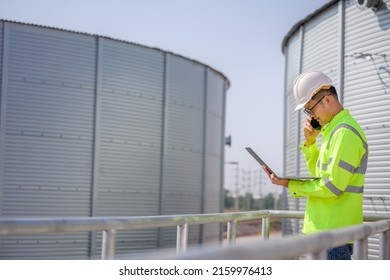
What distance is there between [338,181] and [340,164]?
4.9 inches

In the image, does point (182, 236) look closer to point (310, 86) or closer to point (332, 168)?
point (332, 168)

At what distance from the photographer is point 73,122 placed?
49.9ft

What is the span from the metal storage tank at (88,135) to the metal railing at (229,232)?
10.1m

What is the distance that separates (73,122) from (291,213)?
10686 mm

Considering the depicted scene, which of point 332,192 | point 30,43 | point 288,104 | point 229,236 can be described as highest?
point 30,43

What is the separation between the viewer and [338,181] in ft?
Answer: 12.4

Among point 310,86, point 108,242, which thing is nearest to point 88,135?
point 108,242

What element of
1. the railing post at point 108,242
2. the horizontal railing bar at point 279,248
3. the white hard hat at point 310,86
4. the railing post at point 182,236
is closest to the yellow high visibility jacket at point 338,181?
the white hard hat at point 310,86

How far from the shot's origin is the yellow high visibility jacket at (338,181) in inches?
149

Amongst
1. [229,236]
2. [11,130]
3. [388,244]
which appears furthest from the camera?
[11,130]

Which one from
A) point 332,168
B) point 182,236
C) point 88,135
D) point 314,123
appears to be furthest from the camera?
point 88,135

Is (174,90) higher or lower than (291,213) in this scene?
higher
